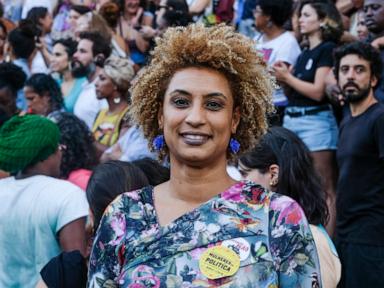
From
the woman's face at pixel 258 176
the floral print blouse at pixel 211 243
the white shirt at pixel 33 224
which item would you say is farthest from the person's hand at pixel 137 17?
the floral print blouse at pixel 211 243

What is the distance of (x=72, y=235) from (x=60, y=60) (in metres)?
5.96

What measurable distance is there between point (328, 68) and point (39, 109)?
292 cm

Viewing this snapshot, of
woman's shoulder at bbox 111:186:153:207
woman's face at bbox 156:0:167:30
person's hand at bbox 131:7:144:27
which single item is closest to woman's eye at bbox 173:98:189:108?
woman's shoulder at bbox 111:186:153:207

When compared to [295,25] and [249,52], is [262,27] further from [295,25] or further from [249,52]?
[249,52]

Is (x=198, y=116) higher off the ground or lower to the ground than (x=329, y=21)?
higher

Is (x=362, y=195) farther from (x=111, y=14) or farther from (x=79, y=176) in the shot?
(x=111, y=14)

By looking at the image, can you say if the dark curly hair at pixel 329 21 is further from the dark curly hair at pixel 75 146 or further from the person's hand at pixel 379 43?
the dark curly hair at pixel 75 146

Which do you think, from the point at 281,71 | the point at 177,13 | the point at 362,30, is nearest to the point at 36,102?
the point at 177,13

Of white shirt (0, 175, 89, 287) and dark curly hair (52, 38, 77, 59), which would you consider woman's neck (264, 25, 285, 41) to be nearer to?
dark curly hair (52, 38, 77, 59)

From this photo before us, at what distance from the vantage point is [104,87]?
27.0 ft

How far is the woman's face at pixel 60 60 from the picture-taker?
10.3 m

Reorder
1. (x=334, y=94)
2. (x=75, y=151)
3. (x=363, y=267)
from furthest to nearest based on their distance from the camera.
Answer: (x=334, y=94), (x=75, y=151), (x=363, y=267)

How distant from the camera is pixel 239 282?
2924mm

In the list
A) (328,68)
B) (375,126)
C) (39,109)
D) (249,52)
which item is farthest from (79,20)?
(249,52)
